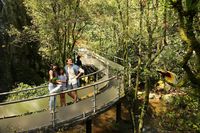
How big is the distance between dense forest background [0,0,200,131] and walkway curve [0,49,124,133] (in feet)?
2.50

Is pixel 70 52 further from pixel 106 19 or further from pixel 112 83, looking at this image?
pixel 112 83

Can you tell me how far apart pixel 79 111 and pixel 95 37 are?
13.4 m

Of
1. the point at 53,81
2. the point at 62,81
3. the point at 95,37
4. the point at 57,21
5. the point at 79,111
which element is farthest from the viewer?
the point at 95,37

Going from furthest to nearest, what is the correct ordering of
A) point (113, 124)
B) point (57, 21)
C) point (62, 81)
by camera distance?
point (57, 21)
point (113, 124)
point (62, 81)

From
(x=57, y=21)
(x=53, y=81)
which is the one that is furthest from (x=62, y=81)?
(x=57, y=21)

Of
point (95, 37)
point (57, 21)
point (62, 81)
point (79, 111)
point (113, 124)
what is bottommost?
point (113, 124)

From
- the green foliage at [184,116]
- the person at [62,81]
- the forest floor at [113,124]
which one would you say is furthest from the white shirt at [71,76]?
the green foliage at [184,116]

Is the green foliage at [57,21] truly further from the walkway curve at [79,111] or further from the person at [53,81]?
the person at [53,81]

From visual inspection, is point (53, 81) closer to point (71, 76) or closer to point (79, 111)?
point (71, 76)

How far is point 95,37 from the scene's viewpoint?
88.7 ft

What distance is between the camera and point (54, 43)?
69.2 ft

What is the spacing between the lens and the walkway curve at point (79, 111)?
12180mm

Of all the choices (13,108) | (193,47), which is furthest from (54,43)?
(193,47)

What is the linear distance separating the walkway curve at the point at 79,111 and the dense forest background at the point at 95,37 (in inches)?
30.0
